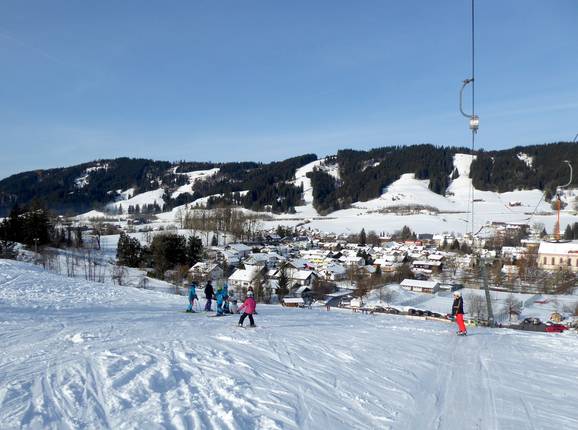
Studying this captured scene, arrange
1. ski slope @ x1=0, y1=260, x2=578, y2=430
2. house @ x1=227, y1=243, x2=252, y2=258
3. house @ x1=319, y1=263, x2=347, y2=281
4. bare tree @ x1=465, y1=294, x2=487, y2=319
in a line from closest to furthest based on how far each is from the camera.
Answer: ski slope @ x1=0, y1=260, x2=578, y2=430 < bare tree @ x1=465, y1=294, x2=487, y2=319 < house @ x1=319, y1=263, x2=347, y2=281 < house @ x1=227, y1=243, x2=252, y2=258

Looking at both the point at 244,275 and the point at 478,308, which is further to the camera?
the point at 244,275

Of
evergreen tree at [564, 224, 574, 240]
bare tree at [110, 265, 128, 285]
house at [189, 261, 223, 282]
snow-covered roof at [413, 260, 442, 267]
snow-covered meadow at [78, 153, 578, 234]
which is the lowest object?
snow-covered roof at [413, 260, 442, 267]

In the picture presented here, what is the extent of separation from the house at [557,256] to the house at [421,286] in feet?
68.8

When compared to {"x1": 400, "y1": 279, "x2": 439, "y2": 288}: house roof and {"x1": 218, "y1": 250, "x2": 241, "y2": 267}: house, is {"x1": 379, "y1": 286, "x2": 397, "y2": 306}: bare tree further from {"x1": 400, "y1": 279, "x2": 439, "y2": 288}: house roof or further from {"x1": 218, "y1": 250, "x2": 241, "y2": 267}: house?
{"x1": 218, "y1": 250, "x2": 241, "y2": 267}: house

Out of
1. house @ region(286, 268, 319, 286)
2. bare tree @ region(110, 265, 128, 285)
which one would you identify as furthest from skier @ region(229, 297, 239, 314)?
house @ region(286, 268, 319, 286)

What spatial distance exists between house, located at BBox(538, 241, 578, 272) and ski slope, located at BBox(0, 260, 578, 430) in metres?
56.2

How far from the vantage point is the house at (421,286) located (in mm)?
49594

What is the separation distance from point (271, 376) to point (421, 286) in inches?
1825

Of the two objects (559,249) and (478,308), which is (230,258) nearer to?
(478,308)

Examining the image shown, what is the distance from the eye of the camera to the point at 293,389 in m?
6.66

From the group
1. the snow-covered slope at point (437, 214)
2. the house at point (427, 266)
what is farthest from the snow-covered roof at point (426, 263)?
the snow-covered slope at point (437, 214)

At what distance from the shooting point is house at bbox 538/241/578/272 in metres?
59.8

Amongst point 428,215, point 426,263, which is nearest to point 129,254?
point 426,263

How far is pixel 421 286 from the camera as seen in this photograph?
50344mm
